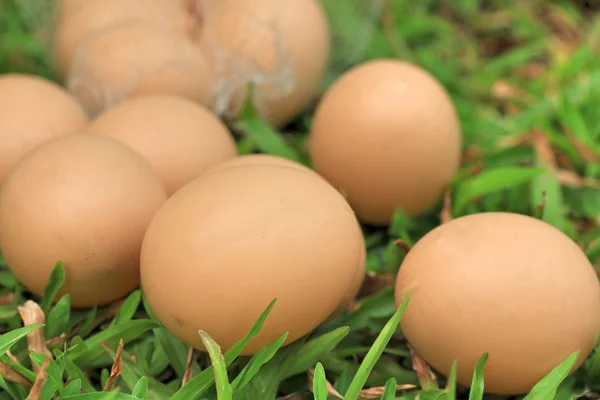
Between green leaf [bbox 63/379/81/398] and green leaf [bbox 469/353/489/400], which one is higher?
green leaf [bbox 63/379/81/398]

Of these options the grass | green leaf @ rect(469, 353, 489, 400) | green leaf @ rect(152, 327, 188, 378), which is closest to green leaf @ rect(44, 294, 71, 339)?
the grass

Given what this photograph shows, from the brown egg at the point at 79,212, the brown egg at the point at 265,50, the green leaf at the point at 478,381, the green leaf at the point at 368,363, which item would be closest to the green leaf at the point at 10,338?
the brown egg at the point at 79,212

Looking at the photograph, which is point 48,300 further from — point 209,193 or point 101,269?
point 209,193

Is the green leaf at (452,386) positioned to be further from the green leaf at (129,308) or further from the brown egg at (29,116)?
the brown egg at (29,116)

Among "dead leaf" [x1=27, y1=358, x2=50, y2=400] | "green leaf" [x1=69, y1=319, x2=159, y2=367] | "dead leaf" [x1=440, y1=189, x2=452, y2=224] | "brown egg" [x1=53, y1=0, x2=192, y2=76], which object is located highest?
"brown egg" [x1=53, y1=0, x2=192, y2=76]

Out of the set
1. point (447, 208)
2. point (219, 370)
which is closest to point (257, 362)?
point (219, 370)

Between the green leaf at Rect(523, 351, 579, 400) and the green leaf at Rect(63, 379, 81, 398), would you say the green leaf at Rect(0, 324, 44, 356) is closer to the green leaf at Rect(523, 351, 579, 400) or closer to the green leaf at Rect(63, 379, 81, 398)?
the green leaf at Rect(63, 379, 81, 398)

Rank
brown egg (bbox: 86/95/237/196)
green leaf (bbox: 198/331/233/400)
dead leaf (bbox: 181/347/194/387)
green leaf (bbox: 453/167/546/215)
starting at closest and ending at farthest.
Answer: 1. green leaf (bbox: 198/331/233/400)
2. dead leaf (bbox: 181/347/194/387)
3. brown egg (bbox: 86/95/237/196)
4. green leaf (bbox: 453/167/546/215)

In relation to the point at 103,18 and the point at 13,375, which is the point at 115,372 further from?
the point at 103,18
